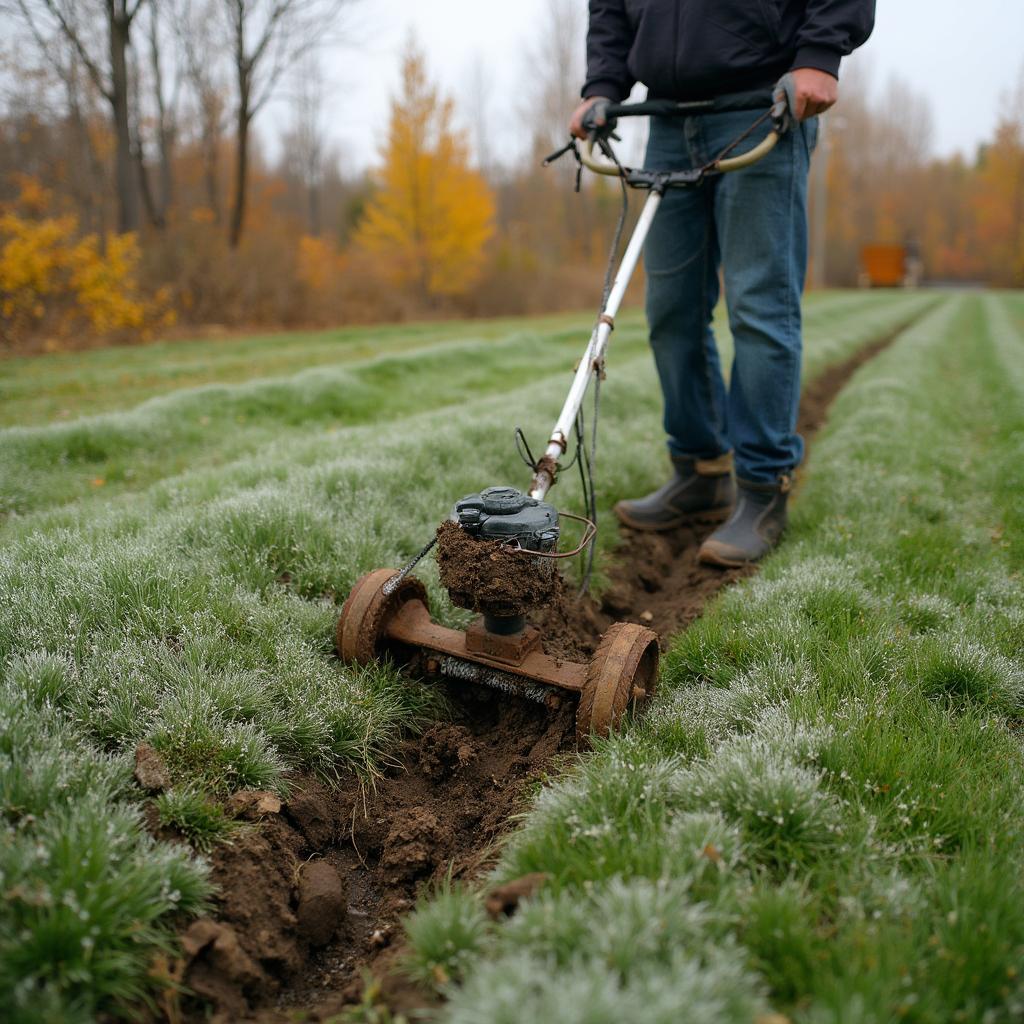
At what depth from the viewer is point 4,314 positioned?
14.5 meters

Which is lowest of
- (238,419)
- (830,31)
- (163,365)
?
(238,419)

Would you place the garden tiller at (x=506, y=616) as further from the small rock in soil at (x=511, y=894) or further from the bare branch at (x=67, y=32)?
the bare branch at (x=67, y=32)

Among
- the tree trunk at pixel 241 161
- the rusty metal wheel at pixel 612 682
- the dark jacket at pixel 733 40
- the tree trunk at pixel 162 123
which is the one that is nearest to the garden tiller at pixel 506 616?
the rusty metal wheel at pixel 612 682

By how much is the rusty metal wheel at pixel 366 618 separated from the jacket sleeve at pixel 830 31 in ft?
8.39

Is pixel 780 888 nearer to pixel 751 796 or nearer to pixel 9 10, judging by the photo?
pixel 751 796

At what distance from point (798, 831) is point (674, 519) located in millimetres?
2782

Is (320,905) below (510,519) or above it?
below

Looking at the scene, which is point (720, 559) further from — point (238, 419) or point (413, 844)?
point (238, 419)

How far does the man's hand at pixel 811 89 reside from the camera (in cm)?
308

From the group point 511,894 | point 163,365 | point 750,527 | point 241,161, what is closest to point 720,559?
point 750,527

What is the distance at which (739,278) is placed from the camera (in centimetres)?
363

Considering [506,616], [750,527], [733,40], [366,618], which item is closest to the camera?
[506,616]

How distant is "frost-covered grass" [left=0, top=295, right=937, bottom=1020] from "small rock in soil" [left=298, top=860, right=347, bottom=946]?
0.26m

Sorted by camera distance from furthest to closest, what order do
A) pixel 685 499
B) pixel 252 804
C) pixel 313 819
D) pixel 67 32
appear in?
1. pixel 67 32
2. pixel 685 499
3. pixel 313 819
4. pixel 252 804
